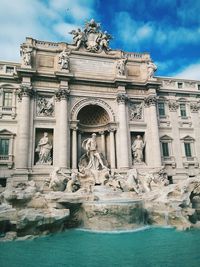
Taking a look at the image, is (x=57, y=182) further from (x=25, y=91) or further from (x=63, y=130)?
(x=25, y=91)

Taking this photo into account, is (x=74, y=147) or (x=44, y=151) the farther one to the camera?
(x=74, y=147)

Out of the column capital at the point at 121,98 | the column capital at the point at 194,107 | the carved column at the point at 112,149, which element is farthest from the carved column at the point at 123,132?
the column capital at the point at 194,107

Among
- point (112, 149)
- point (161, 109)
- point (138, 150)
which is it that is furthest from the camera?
point (161, 109)

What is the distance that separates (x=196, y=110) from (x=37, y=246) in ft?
68.1

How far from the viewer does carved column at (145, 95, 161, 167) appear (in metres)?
19.8

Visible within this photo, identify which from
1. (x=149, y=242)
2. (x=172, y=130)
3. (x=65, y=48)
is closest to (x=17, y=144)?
(x=65, y=48)

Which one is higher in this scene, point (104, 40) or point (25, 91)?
point (104, 40)

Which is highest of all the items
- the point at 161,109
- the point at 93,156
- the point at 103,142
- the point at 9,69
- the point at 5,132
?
the point at 9,69

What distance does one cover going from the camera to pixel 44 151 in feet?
59.2

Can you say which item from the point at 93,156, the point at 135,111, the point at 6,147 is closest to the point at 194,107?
the point at 135,111

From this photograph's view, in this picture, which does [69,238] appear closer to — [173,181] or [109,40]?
[173,181]

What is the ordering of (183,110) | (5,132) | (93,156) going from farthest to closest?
(183,110)
(93,156)
(5,132)

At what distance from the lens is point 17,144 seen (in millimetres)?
17891

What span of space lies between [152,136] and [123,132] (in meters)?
2.90
